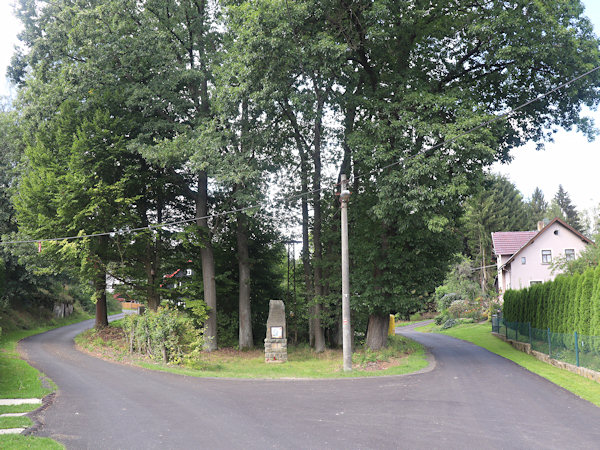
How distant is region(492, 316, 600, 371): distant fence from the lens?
13.9m

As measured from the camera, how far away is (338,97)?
64.5ft

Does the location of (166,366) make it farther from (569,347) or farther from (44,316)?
(44,316)

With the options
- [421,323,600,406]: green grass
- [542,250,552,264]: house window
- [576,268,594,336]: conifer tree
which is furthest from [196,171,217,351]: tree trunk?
[542,250,552,264]: house window

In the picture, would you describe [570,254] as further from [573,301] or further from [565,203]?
[565,203]

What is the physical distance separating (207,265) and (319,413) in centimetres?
1604

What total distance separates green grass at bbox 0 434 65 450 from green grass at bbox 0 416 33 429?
75cm

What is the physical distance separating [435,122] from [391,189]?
2.79 m

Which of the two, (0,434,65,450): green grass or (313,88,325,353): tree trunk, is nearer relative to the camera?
(0,434,65,450): green grass

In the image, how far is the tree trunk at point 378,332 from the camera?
2069 cm

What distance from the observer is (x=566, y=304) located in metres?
17.7

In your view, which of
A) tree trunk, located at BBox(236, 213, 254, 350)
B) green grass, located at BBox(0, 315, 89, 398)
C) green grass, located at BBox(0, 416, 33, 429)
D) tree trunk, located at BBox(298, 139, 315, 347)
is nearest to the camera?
green grass, located at BBox(0, 416, 33, 429)

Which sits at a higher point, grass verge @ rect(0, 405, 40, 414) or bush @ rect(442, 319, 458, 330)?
grass verge @ rect(0, 405, 40, 414)

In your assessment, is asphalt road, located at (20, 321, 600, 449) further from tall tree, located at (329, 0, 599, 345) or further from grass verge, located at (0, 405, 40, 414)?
tall tree, located at (329, 0, 599, 345)

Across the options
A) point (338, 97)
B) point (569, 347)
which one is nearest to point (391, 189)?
point (338, 97)
